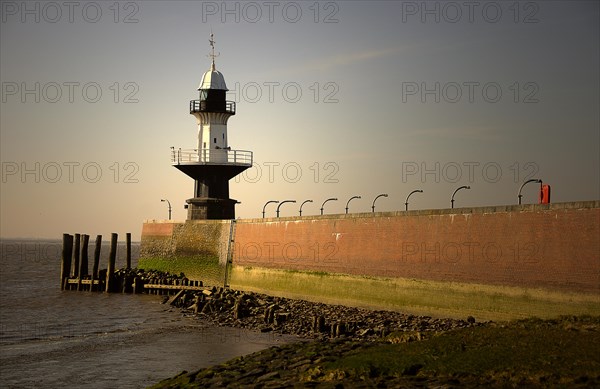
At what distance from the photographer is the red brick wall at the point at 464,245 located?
20500 millimetres

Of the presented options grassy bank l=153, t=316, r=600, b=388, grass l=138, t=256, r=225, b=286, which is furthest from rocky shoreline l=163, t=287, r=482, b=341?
grass l=138, t=256, r=225, b=286

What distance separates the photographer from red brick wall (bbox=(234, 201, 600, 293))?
20500 millimetres

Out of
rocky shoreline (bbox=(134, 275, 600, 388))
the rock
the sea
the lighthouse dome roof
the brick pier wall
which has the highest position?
the lighthouse dome roof

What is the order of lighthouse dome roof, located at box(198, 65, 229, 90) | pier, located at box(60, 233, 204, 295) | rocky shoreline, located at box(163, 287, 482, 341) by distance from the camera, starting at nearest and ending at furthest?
rocky shoreline, located at box(163, 287, 482, 341)
pier, located at box(60, 233, 204, 295)
lighthouse dome roof, located at box(198, 65, 229, 90)

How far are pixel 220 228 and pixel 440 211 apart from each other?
2001cm

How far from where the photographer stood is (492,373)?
43.1 ft

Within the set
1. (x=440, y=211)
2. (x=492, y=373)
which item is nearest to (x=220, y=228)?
(x=440, y=211)

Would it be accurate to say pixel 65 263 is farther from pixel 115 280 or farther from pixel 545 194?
pixel 545 194

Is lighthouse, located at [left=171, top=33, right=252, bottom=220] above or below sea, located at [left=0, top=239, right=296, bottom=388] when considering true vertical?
above

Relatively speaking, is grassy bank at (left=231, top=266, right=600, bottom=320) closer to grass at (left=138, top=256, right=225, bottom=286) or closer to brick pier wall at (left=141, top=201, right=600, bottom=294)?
brick pier wall at (left=141, top=201, right=600, bottom=294)

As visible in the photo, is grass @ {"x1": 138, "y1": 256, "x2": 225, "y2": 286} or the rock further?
grass @ {"x1": 138, "y1": 256, "x2": 225, "y2": 286}

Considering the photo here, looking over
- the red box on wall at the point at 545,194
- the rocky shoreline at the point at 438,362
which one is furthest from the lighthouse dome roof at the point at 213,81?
the rocky shoreline at the point at 438,362

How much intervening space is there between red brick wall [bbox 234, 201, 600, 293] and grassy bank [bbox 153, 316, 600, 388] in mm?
3335

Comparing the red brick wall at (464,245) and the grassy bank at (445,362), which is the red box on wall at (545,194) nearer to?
the red brick wall at (464,245)
